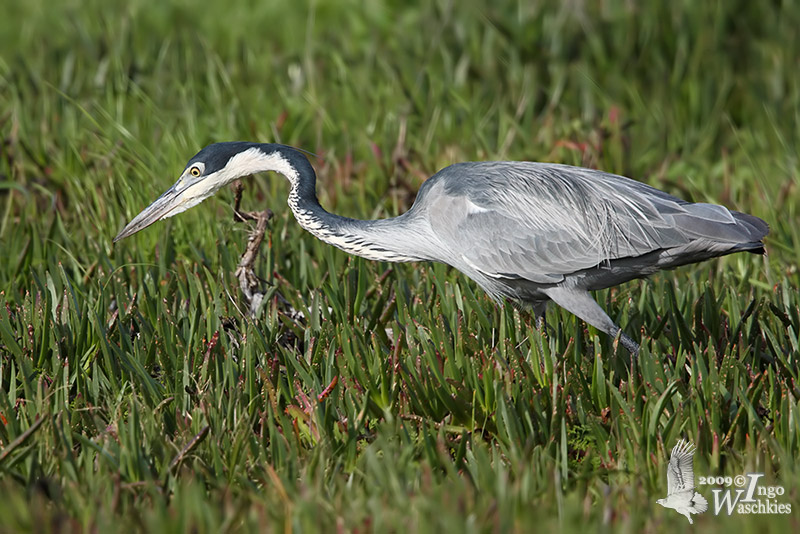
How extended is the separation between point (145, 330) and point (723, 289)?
8.41ft

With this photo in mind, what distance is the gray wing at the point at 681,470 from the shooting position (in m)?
2.91

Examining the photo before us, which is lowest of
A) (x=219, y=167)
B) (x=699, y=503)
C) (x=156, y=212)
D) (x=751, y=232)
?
(x=699, y=503)

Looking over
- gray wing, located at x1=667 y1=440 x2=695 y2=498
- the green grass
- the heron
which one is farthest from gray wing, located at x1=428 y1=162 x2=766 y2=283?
gray wing, located at x1=667 y1=440 x2=695 y2=498

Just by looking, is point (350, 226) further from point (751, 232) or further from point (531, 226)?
point (751, 232)

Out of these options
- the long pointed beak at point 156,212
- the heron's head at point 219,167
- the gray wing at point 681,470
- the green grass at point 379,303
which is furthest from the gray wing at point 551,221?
the long pointed beak at point 156,212

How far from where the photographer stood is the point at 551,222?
3967 millimetres

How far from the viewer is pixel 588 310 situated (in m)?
3.85

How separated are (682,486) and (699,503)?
8 centimetres

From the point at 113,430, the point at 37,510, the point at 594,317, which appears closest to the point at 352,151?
the point at 594,317

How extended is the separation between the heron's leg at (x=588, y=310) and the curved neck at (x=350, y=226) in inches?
22.2

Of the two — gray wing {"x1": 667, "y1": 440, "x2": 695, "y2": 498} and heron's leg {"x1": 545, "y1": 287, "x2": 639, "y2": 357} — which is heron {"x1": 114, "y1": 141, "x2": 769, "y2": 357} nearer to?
heron's leg {"x1": 545, "y1": 287, "x2": 639, "y2": 357}

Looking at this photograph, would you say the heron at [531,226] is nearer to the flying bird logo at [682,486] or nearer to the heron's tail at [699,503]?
the flying bird logo at [682,486]

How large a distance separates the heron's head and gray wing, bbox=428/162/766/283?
2.39 ft

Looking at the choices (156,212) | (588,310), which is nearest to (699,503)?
(588,310)
